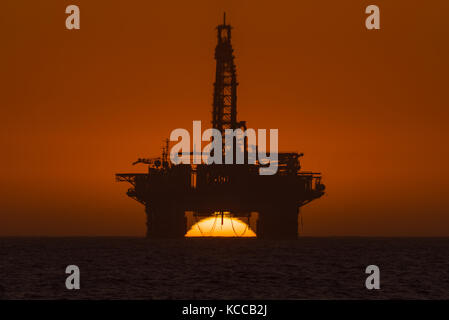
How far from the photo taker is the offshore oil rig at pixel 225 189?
91.2m

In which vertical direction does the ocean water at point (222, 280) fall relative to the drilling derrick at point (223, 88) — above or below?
below

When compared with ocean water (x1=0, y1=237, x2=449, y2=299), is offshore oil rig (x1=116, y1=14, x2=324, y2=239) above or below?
above

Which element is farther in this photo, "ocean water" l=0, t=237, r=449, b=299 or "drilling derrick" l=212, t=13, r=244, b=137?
"drilling derrick" l=212, t=13, r=244, b=137

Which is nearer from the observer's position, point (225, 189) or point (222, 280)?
point (222, 280)

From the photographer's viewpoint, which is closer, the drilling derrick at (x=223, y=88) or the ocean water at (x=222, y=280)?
the ocean water at (x=222, y=280)

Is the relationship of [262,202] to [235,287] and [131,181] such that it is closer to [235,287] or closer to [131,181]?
[131,181]

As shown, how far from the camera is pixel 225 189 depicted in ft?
303

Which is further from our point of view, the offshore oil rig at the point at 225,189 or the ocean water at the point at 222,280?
the offshore oil rig at the point at 225,189

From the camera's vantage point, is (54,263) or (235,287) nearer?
(235,287)

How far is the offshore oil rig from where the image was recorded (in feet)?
299

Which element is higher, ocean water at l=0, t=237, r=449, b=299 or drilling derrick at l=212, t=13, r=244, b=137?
drilling derrick at l=212, t=13, r=244, b=137
